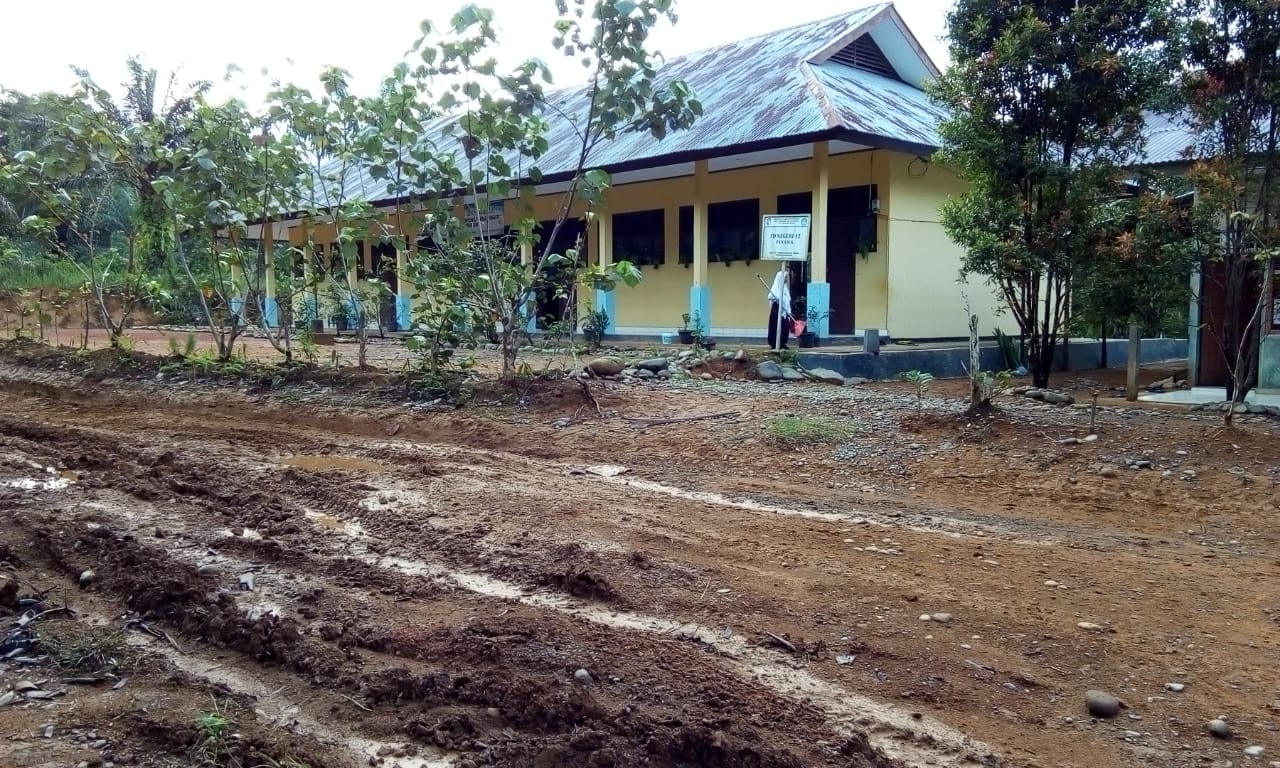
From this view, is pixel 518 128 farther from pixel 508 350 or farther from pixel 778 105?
pixel 778 105

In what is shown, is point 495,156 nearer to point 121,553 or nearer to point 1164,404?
point 121,553

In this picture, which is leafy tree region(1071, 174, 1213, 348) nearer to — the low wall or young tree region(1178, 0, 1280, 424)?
young tree region(1178, 0, 1280, 424)

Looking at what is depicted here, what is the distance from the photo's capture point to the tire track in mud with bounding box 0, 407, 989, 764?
283 cm

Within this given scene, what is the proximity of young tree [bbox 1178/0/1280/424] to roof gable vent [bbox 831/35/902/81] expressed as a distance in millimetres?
8550

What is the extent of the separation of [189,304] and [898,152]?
46.6 feet

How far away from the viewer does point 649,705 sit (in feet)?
9.70

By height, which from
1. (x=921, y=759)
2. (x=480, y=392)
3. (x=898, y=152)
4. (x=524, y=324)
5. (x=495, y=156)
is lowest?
(x=921, y=759)

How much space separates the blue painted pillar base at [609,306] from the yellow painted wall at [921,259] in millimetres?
5656

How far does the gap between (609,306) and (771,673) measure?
15.0m

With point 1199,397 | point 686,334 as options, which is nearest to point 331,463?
point 686,334

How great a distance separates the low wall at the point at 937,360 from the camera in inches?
486

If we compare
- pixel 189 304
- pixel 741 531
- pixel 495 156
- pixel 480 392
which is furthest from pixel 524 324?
pixel 189 304

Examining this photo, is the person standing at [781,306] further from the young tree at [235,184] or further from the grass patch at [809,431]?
the young tree at [235,184]

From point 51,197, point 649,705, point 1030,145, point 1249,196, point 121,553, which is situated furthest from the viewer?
point 51,197
